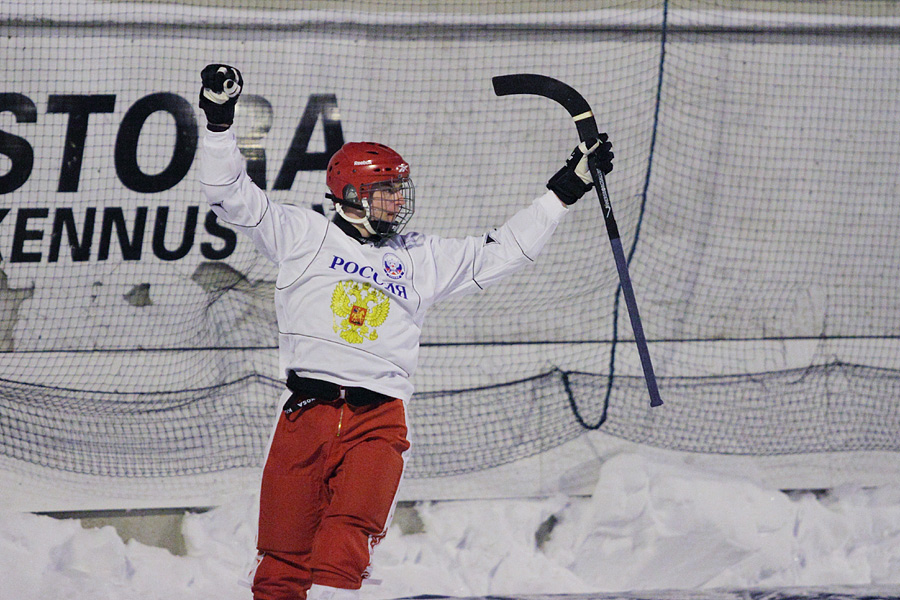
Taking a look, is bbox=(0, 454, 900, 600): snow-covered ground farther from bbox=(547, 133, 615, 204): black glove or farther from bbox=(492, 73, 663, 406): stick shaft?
bbox=(547, 133, 615, 204): black glove

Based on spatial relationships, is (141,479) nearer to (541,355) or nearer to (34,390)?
(34,390)

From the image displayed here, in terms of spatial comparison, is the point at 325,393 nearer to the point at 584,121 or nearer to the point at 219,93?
the point at 219,93

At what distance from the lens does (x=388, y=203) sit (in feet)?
7.64

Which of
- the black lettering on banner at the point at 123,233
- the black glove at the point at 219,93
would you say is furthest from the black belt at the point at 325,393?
the black lettering on banner at the point at 123,233

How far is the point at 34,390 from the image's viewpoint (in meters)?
3.98

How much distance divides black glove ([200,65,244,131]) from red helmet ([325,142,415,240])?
1.15 feet

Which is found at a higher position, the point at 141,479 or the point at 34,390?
the point at 34,390

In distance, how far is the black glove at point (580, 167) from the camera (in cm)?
249

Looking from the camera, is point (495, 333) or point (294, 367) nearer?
point (294, 367)

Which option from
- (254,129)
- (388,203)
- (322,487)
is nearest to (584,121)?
(388,203)

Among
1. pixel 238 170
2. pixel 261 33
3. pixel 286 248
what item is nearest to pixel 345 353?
pixel 286 248

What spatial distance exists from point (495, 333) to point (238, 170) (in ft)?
8.60

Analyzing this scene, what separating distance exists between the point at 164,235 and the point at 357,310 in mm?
2496

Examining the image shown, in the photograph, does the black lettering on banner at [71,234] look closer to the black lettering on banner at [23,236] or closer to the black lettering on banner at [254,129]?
the black lettering on banner at [23,236]
